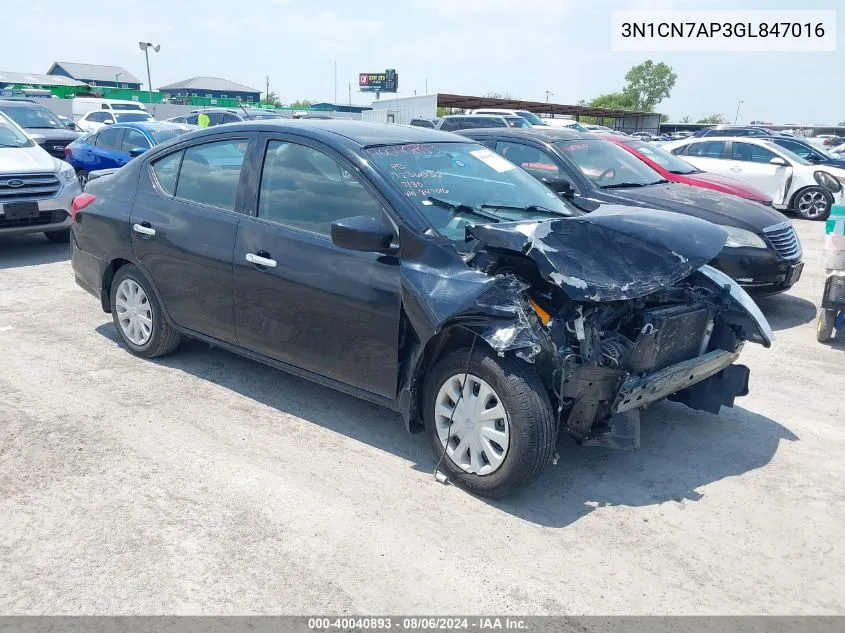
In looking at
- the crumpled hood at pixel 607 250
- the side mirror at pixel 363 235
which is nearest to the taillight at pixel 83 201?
the side mirror at pixel 363 235

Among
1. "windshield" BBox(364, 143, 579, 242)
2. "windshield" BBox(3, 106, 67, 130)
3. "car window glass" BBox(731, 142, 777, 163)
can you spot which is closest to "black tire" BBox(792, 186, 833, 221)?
"car window glass" BBox(731, 142, 777, 163)

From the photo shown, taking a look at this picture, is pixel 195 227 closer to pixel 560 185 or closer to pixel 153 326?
pixel 153 326

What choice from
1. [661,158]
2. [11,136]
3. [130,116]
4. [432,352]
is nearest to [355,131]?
[432,352]

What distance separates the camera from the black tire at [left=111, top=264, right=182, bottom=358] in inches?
202

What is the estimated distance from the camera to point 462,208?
13.4ft

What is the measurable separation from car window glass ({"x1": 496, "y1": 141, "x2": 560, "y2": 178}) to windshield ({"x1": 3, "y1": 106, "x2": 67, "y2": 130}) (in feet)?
36.7

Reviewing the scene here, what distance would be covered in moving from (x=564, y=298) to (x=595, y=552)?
1200 millimetres

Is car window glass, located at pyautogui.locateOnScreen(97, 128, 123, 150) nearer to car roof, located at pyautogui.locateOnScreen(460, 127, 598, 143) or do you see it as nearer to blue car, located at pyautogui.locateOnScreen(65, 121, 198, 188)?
blue car, located at pyautogui.locateOnScreen(65, 121, 198, 188)

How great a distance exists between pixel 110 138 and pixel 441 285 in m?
11.6

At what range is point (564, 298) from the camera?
356 cm

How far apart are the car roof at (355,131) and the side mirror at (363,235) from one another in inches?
25.7

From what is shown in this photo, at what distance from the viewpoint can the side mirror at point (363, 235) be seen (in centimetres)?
368

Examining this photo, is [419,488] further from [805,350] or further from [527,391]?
[805,350]

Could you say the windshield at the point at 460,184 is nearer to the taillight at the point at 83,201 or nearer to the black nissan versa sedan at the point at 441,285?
the black nissan versa sedan at the point at 441,285
